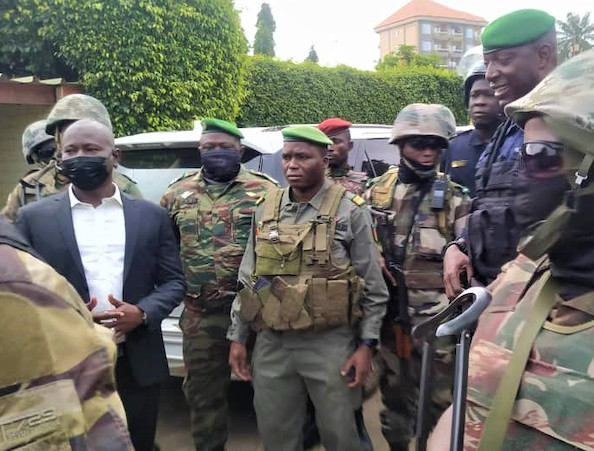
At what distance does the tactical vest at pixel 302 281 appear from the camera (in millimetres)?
2709

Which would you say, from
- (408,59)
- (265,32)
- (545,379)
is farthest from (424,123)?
(265,32)

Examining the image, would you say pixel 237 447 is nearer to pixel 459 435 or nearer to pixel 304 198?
pixel 304 198

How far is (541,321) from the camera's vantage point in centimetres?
121

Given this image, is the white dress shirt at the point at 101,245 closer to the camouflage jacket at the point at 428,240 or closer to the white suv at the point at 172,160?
the white suv at the point at 172,160

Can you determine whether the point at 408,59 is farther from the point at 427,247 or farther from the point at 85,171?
the point at 85,171

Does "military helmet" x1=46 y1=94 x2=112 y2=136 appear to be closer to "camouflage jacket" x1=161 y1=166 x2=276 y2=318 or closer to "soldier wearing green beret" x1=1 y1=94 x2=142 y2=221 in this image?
"soldier wearing green beret" x1=1 y1=94 x2=142 y2=221

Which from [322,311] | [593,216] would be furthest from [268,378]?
[593,216]

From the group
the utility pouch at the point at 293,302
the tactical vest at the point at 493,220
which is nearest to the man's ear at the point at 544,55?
the tactical vest at the point at 493,220

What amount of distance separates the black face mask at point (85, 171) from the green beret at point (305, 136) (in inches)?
35.4

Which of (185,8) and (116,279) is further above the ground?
(185,8)

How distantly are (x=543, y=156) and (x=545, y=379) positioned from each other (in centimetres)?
46

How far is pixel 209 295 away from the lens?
326cm

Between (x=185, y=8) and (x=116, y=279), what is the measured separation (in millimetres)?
7070

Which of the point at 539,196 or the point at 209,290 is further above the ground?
the point at 539,196
